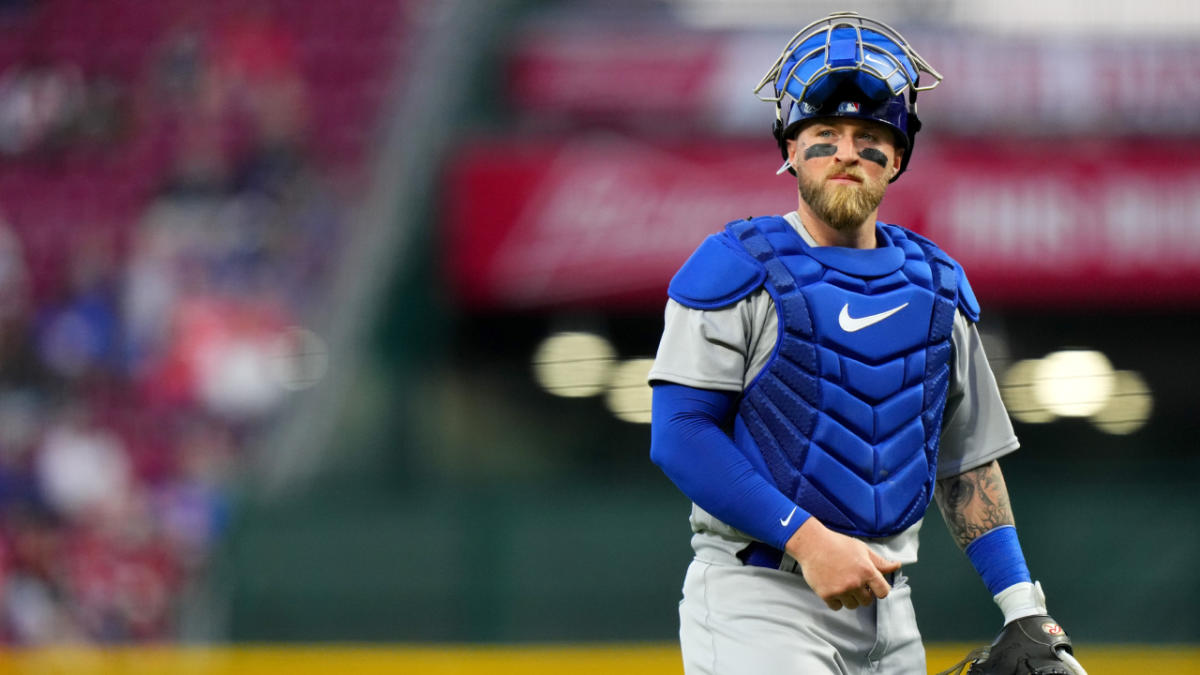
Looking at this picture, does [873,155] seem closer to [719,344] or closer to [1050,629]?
[719,344]

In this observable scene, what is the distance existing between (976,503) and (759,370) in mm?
478

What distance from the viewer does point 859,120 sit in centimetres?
230

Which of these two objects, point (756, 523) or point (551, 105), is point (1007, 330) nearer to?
point (551, 105)

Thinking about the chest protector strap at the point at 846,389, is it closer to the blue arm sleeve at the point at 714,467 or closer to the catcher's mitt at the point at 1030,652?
the blue arm sleeve at the point at 714,467

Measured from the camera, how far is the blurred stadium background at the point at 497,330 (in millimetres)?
7438

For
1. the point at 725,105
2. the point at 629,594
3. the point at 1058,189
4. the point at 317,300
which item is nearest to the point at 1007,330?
the point at 1058,189

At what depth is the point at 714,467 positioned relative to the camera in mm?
2203

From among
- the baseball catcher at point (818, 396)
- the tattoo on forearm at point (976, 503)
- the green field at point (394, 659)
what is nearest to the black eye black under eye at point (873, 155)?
the baseball catcher at point (818, 396)

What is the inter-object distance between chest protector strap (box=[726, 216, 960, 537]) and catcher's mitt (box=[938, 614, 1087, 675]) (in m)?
0.23

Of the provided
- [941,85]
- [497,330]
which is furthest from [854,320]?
[941,85]

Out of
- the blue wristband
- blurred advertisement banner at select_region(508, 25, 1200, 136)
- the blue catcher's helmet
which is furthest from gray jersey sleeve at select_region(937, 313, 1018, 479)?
blurred advertisement banner at select_region(508, 25, 1200, 136)

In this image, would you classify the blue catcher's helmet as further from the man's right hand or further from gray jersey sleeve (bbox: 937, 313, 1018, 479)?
the man's right hand

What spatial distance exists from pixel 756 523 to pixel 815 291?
38 centimetres

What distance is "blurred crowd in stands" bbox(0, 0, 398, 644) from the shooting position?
8.60 meters
